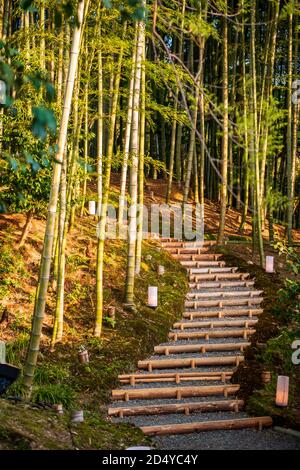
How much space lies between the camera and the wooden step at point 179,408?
5.91m

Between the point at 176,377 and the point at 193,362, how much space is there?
59cm

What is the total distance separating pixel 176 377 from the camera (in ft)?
22.7

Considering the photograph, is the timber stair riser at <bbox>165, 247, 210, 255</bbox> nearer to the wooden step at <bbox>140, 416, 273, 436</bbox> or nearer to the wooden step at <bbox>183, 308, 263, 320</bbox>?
the wooden step at <bbox>183, 308, 263, 320</bbox>

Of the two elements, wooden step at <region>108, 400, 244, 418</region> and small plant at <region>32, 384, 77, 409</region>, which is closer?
small plant at <region>32, 384, 77, 409</region>

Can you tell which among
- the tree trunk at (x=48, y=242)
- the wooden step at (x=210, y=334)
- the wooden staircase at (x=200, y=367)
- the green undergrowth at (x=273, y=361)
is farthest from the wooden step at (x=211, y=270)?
the tree trunk at (x=48, y=242)

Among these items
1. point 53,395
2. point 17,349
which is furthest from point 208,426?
point 17,349

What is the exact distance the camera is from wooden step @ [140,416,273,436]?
5.39 m

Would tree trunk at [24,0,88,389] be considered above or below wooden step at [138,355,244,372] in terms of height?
above

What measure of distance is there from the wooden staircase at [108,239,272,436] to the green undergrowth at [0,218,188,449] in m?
0.23

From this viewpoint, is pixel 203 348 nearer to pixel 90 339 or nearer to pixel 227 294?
pixel 90 339

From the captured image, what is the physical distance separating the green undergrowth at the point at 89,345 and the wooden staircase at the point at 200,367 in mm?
231

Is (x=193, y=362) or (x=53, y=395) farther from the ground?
(x=53, y=395)

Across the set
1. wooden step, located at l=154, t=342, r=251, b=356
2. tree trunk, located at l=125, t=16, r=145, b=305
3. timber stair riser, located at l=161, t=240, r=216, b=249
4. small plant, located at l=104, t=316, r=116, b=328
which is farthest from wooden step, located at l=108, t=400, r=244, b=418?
timber stair riser, located at l=161, t=240, r=216, b=249
